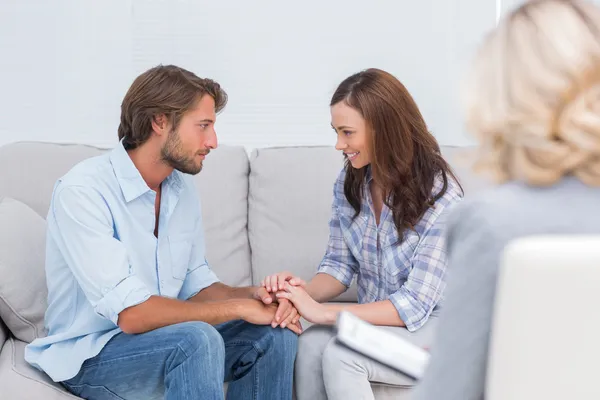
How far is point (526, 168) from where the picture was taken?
2.83ft

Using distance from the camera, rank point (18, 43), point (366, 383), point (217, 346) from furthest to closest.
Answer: point (18, 43), point (366, 383), point (217, 346)

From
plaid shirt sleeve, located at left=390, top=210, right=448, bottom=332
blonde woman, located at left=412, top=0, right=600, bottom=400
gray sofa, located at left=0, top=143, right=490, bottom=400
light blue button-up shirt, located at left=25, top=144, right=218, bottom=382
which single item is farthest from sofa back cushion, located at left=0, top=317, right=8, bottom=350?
blonde woman, located at left=412, top=0, right=600, bottom=400

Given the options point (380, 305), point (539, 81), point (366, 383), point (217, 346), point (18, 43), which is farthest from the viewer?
point (18, 43)

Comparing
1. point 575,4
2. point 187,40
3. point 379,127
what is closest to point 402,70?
point 187,40

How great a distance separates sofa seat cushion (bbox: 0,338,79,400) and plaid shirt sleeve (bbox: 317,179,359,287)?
2.75 feet

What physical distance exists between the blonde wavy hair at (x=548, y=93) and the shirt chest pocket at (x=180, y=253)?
1476mm

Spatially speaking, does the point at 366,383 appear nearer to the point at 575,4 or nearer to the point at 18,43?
the point at 575,4

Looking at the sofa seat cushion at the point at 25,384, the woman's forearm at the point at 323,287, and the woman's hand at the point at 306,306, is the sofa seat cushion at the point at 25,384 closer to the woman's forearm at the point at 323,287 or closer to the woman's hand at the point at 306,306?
the woman's hand at the point at 306,306

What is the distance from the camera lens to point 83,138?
10.4 ft

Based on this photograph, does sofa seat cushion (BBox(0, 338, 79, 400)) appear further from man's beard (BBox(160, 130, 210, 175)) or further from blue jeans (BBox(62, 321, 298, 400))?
man's beard (BBox(160, 130, 210, 175))

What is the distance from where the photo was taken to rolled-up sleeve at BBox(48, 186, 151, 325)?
6.33ft

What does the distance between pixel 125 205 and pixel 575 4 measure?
4.83 feet

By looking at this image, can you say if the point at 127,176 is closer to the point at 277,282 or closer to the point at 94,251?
the point at 94,251

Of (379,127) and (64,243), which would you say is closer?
(64,243)
